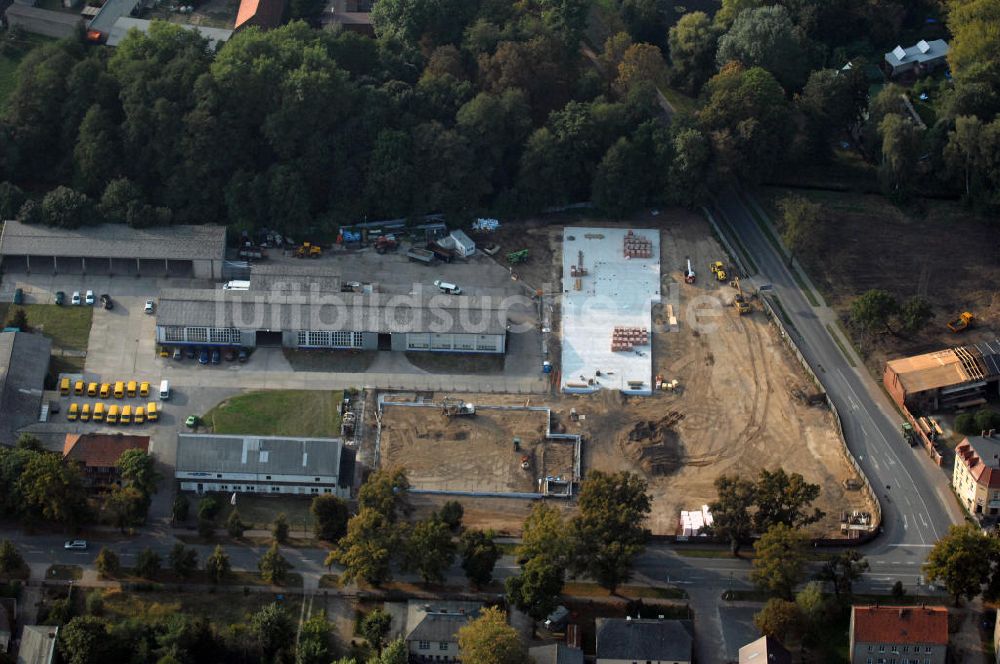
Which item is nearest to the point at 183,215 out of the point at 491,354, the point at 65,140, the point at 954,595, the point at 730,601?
the point at 65,140

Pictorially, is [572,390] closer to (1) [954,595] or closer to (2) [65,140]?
(1) [954,595]

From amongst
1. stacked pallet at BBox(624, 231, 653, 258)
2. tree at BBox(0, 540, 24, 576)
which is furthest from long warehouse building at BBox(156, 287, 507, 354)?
tree at BBox(0, 540, 24, 576)

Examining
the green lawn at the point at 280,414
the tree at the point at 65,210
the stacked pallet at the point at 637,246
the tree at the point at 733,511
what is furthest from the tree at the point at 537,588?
the tree at the point at 65,210

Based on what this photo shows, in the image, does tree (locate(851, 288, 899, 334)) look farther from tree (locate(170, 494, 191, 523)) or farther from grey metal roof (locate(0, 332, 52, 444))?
grey metal roof (locate(0, 332, 52, 444))

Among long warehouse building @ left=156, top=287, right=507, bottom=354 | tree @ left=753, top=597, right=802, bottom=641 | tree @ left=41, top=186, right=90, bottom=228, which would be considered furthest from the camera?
tree @ left=41, top=186, right=90, bottom=228

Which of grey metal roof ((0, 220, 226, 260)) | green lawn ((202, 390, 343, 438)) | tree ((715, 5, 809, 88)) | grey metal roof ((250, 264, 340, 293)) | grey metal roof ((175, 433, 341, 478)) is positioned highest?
tree ((715, 5, 809, 88))

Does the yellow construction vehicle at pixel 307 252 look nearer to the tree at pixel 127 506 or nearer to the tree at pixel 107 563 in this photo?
the tree at pixel 127 506
